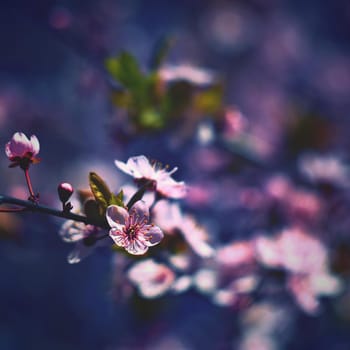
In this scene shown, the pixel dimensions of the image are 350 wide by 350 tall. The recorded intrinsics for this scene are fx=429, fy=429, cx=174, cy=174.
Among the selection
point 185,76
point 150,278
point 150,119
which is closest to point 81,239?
point 150,278

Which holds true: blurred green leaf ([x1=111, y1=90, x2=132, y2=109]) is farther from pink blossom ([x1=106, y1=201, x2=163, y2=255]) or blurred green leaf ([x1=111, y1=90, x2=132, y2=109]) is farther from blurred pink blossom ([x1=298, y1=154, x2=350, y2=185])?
blurred pink blossom ([x1=298, y1=154, x2=350, y2=185])

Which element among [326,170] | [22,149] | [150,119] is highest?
[326,170]

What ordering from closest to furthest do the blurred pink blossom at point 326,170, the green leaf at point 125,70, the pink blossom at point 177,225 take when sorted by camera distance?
1. the pink blossom at point 177,225
2. the green leaf at point 125,70
3. the blurred pink blossom at point 326,170

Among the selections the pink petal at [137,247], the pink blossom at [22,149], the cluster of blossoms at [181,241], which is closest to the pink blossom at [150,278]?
the cluster of blossoms at [181,241]

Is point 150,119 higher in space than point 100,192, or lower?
higher

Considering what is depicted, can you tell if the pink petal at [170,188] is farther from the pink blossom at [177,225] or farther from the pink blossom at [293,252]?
the pink blossom at [293,252]

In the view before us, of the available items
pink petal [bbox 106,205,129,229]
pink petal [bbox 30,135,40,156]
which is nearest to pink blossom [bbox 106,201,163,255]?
pink petal [bbox 106,205,129,229]

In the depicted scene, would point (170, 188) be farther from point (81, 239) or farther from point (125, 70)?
point (125, 70)
